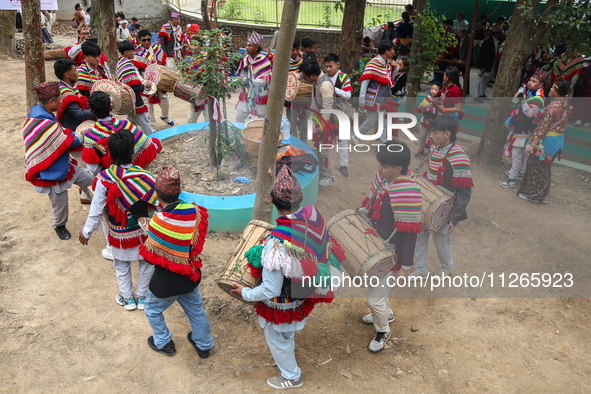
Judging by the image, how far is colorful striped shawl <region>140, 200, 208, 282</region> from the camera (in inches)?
114

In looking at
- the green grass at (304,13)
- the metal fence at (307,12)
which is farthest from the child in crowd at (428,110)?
the green grass at (304,13)

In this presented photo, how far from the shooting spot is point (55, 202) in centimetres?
464

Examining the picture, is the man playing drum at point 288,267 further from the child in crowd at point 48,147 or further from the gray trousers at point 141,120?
the gray trousers at point 141,120

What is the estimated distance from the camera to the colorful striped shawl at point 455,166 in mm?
3809

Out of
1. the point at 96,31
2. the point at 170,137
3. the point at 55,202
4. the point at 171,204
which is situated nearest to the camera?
the point at 171,204

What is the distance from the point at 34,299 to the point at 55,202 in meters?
1.21

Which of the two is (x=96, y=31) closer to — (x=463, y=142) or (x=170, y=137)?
(x=170, y=137)

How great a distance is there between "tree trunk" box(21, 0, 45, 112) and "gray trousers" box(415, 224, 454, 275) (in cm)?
598

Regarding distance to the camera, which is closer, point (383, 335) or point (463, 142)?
point (383, 335)

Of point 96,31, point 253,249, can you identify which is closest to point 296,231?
point 253,249

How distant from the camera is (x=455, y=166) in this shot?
3840mm

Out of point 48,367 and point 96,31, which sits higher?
point 96,31

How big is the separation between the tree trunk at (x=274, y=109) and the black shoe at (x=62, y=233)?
239 cm

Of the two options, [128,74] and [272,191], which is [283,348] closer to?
[272,191]
